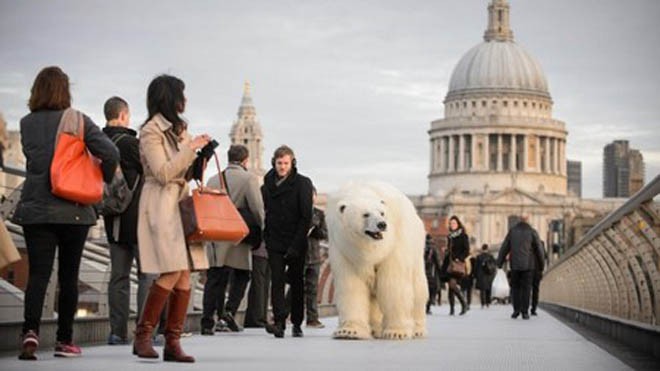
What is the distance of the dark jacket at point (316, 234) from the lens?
19.3m

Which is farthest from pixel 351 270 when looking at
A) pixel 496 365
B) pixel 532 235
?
pixel 532 235

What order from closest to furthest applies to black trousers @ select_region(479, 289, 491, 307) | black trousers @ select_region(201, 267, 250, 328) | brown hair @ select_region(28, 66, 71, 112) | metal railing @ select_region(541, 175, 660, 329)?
brown hair @ select_region(28, 66, 71, 112), metal railing @ select_region(541, 175, 660, 329), black trousers @ select_region(201, 267, 250, 328), black trousers @ select_region(479, 289, 491, 307)

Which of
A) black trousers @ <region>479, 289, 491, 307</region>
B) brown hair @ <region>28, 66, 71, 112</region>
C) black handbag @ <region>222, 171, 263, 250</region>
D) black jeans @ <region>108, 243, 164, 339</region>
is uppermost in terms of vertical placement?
brown hair @ <region>28, 66, 71, 112</region>

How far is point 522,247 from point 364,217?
39.3 feet

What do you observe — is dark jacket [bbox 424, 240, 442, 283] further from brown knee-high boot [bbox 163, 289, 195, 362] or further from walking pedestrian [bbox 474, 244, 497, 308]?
brown knee-high boot [bbox 163, 289, 195, 362]

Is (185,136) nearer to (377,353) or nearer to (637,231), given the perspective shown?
(377,353)

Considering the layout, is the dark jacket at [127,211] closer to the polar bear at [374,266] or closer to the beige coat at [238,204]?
the polar bear at [374,266]

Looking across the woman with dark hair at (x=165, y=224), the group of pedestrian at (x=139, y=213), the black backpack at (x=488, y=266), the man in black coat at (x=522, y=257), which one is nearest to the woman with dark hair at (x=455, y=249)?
the man in black coat at (x=522, y=257)

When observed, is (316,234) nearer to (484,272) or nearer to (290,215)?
(290,215)

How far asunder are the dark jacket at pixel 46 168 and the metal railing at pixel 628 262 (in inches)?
167

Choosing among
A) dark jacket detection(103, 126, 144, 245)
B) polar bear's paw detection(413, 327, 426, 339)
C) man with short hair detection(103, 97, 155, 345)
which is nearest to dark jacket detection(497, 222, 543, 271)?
polar bear's paw detection(413, 327, 426, 339)

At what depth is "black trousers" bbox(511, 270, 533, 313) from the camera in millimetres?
26922

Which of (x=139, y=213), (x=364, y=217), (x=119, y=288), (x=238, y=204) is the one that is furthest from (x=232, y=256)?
(x=139, y=213)

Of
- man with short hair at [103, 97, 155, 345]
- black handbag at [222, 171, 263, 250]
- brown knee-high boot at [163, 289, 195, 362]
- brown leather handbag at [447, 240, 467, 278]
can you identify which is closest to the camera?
brown knee-high boot at [163, 289, 195, 362]
